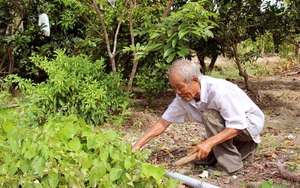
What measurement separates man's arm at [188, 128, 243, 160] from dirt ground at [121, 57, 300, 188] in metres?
0.22

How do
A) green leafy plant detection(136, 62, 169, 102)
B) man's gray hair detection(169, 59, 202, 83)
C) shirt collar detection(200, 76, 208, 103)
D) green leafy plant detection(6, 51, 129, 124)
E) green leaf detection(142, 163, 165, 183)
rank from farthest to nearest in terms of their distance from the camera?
green leafy plant detection(136, 62, 169, 102), green leafy plant detection(6, 51, 129, 124), shirt collar detection(200, 76, 208, 103), man's gray hair detection(169, 59, 202, 83), green leaf detection(142, 163, 165, 183)

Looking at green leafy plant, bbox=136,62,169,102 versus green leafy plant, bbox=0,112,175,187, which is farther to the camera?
green leafy plant, bbox=136,62,169,102

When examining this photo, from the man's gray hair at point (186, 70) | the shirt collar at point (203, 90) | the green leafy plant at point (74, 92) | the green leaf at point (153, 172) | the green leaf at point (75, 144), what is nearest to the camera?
the green leaf at point (153, 172)

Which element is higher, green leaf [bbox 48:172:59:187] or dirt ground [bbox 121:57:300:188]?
green leaf [bbox 48:172:59:187]

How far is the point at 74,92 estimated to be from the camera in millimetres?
4148

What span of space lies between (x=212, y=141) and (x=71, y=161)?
1.03m

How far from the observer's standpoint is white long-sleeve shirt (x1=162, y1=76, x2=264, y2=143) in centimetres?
263

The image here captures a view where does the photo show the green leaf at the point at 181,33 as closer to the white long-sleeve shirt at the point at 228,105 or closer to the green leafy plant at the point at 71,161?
the white long-sleeve shirt at the point at 228,105

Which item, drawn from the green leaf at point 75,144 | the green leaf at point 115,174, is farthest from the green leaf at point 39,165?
the green leaf at point 115,174

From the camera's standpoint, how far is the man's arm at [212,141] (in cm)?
257

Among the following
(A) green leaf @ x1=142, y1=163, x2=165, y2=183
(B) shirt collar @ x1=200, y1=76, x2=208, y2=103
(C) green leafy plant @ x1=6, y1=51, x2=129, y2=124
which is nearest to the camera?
(A) green leaf @ x1=142, y1=163, x2=165, y2=183

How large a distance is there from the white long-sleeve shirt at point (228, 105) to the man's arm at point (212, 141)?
0.04 meters

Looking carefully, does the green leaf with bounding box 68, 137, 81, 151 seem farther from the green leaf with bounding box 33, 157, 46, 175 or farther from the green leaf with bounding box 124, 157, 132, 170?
the green leaf with bounding box 124, 157, 132, 170

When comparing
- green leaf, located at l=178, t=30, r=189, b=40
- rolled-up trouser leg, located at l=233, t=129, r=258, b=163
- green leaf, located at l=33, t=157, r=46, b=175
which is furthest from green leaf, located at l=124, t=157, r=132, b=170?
green leaf, located at l=178, t=30, r=189, b=40
